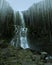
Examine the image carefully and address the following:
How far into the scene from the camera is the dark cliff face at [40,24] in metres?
6.84

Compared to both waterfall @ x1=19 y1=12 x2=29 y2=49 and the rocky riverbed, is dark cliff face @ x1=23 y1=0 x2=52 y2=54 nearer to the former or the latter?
waterfall @ x1=19 y1=12 x2=29 y2=49

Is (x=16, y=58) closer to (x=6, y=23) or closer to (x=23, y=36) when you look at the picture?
(x=23, y=36)

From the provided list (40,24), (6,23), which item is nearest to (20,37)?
(6,23)

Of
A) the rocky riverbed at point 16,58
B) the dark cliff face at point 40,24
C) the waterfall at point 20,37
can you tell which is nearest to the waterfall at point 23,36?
the waterfall at point 20,37

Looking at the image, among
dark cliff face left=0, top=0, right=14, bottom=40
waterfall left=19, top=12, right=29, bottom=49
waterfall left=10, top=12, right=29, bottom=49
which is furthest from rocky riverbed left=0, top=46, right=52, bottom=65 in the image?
dark cliff face left=0, top=0, right=14, bottom=40

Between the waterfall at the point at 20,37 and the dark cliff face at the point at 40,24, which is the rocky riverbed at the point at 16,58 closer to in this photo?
the waterfall at the point at 20,37

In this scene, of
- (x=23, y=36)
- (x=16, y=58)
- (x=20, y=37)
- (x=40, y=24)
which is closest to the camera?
(x=16, y=58)

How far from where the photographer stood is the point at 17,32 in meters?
6.55

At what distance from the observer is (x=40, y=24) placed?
686 centimetres

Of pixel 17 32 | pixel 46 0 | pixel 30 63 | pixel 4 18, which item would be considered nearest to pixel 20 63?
pixel 30 63

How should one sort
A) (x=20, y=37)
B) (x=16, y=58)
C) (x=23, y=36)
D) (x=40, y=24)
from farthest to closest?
(x=40, y=24) < (x=23, y=36) < (x=20, y=37) < (x=16, y=58)

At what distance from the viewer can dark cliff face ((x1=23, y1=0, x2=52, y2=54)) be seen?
6836 mm

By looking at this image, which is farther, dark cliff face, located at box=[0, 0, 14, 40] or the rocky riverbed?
dark cliff face, located at box=[0, 0, 14, 40]

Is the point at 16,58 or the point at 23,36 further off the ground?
the point at 23,36
